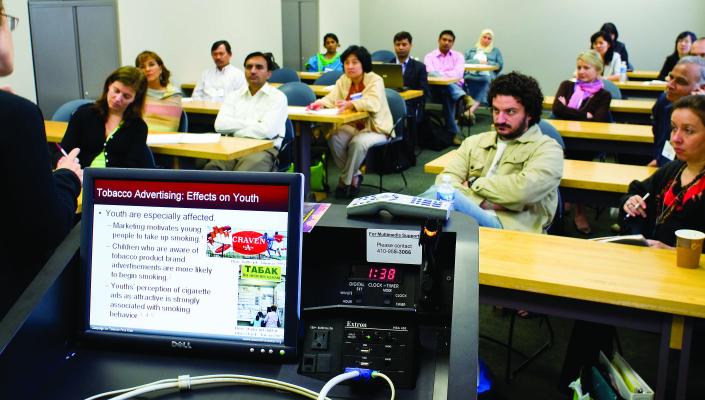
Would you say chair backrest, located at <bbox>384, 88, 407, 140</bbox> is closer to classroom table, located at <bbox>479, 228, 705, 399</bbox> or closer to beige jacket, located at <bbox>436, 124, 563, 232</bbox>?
beige jacket, located at <bbox>436, 124, 563, 232</bbox>

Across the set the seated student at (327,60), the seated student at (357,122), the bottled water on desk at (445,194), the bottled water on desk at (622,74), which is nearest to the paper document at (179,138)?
the seated student at (357,122)

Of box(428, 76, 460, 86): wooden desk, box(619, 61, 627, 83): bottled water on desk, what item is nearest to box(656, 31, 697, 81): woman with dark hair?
box(619, 61, 627, 83): bottled water on desk

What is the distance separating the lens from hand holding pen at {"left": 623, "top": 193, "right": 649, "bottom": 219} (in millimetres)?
2885

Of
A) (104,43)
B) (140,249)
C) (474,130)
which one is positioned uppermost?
(104,43)

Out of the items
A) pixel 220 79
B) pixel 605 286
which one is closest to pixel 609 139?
pixel 605 286

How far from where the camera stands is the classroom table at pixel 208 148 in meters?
4.13

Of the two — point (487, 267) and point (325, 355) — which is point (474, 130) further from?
point (325, 355)

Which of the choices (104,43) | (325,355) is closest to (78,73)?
(104,43)

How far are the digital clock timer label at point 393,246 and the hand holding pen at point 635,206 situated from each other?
80.8 inches

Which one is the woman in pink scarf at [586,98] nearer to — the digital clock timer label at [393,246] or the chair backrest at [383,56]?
the digital clock timer label at [393,246]

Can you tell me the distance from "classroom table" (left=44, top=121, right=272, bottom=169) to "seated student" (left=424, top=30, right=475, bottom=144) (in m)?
4.51

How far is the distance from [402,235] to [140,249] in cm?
46

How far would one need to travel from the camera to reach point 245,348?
109cm

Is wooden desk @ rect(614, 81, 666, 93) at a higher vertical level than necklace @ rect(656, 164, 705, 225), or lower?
higher
